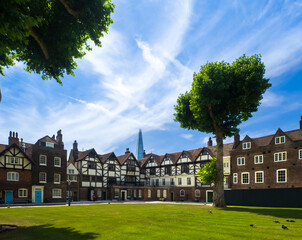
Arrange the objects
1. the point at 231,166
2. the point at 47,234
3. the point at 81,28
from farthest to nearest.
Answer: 1. the point at 231,166
2. the point at 81,28
3. the point at 47,234

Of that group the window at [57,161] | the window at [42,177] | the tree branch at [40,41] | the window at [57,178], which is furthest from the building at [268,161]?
the tree branch at [40,41]

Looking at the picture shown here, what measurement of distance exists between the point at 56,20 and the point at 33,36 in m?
1.44

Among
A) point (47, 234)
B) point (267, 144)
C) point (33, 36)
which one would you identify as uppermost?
point (33, 36)

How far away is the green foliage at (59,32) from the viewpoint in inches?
468

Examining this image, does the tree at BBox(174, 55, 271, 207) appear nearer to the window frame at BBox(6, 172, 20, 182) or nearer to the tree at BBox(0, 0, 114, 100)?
the tree at BBox(0, 0, 114, 100)

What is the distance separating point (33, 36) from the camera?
11898 millimetres

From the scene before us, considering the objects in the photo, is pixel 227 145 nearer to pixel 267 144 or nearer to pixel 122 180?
pixel 267 144

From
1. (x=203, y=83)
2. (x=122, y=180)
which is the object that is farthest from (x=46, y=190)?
(x=203, y=83)

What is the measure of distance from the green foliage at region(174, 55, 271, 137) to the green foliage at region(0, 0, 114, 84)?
1364 cm

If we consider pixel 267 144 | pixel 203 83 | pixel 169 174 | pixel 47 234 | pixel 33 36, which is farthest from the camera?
pixel 169 174

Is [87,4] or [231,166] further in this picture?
[231,166]

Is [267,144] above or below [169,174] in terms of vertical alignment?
above

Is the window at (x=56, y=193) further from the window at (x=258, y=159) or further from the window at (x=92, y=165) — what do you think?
the window at (x=258, y=159)

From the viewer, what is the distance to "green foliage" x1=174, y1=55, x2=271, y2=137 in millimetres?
24031
